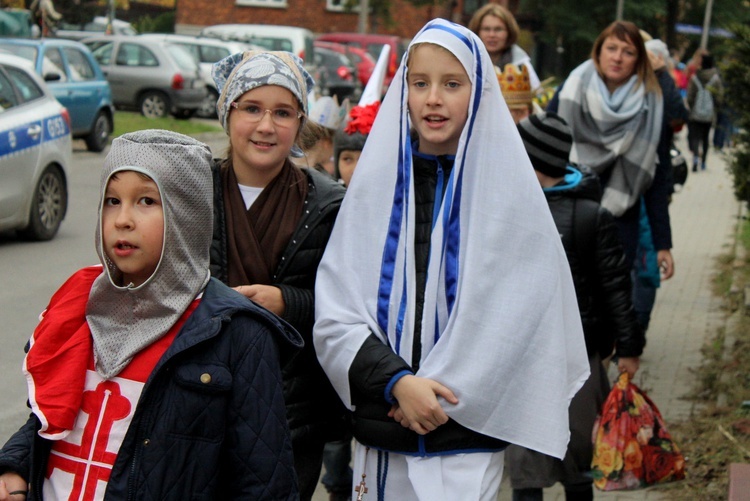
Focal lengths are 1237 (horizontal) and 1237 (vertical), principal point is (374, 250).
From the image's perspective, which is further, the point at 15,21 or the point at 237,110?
the point at 15,21

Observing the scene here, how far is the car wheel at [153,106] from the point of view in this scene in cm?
2548

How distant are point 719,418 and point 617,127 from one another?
65.6 inches

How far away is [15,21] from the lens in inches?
1105

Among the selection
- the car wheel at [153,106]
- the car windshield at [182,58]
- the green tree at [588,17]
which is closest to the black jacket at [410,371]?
the car windshield at [182,58]

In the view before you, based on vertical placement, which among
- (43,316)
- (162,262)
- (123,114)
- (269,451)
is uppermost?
(162,262)

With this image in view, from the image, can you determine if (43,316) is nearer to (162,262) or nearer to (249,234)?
(162,262)

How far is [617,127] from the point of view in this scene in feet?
22.1

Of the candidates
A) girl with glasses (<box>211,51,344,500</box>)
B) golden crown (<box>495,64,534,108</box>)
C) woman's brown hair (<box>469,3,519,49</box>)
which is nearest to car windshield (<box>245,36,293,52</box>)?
woman's brown hair (<box>469,3,519,49</box>)

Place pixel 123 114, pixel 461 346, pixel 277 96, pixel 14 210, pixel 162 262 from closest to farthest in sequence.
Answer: pixel 162 262, pixel 461 346, pixel 277 96, pixel 14 210, pixel 123 114

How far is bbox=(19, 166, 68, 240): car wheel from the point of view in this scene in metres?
12.0

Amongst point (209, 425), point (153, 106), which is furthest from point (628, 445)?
point (153, 106)

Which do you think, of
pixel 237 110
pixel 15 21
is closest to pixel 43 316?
pixel 237 110

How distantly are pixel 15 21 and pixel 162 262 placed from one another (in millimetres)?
27136

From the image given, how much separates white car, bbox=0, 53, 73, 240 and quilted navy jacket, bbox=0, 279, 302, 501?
910 cm
